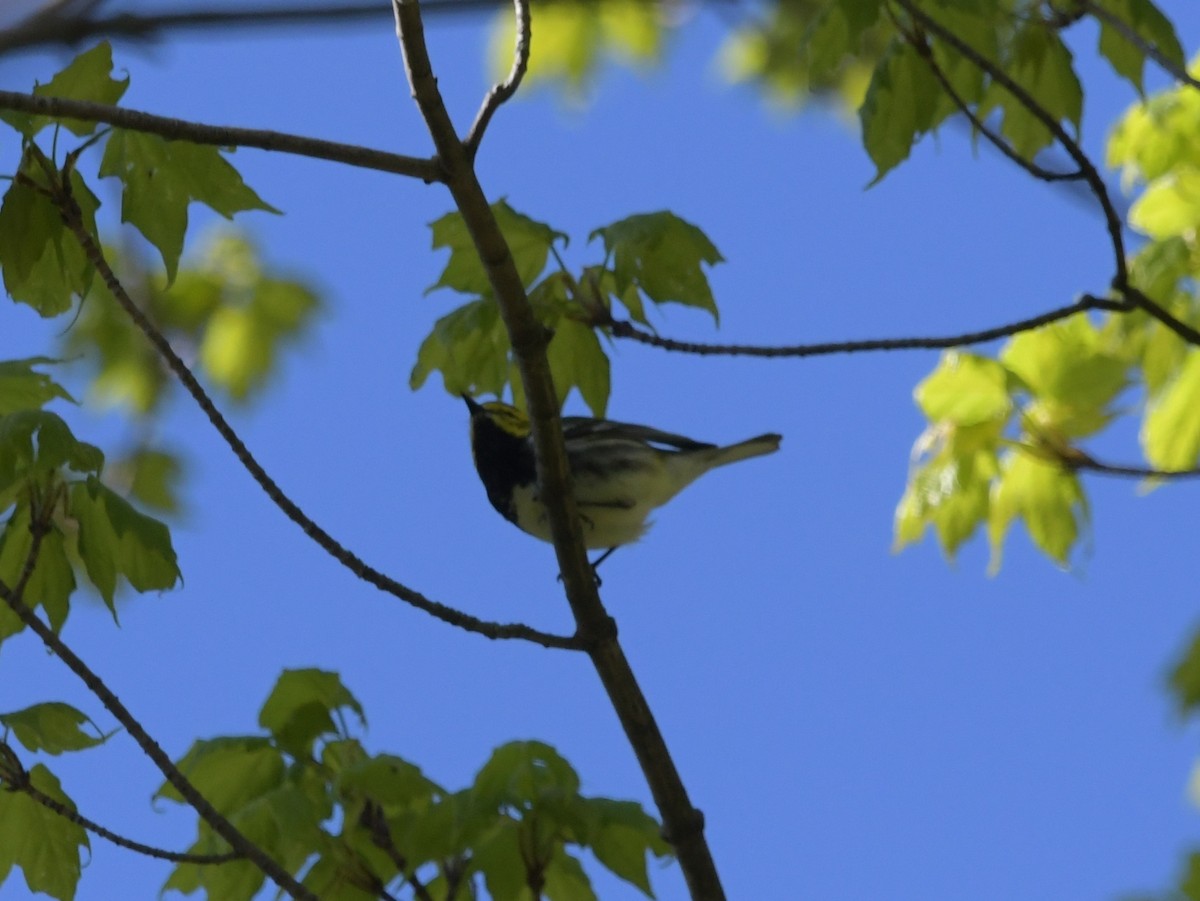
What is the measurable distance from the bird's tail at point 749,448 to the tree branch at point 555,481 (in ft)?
5.41

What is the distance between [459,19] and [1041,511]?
183 centimetres

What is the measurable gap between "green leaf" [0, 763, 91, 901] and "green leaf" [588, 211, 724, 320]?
1247 millimetres

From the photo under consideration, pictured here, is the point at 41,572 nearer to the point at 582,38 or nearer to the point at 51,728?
Result: the point at 51,728

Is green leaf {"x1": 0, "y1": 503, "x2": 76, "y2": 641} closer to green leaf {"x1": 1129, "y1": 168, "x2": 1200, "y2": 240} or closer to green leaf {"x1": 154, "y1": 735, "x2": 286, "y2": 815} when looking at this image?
green leaf {"x1": 154, "y1": 735, "x2": 286, "y2": 815}

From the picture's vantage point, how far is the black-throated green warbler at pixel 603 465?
416 centimetres

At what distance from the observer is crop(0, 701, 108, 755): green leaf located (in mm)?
2281

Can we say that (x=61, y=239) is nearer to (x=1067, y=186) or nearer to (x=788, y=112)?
(x=1067, y=186)

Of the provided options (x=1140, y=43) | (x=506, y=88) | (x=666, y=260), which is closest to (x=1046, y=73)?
(x=1140, y=43)

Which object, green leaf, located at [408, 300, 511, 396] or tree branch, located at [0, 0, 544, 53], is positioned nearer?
tree branch, located at [0, 0, 544, 53]

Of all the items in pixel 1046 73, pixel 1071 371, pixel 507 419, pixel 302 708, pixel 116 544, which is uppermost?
pixel 507 419

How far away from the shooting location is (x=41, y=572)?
2352 mm

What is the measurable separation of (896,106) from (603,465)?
179 centimetres

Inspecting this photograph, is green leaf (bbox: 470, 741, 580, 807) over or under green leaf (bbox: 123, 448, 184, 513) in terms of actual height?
under

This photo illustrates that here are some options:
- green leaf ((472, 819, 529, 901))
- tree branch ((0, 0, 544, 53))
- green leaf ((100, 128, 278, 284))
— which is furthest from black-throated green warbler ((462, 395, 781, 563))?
tree branch ((0, 0, 544, 53))
